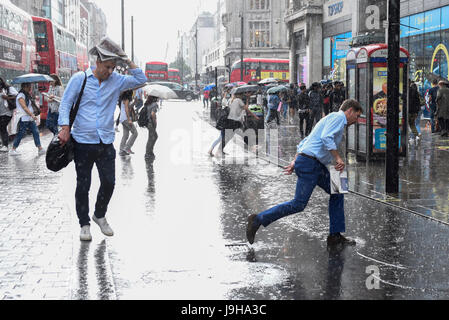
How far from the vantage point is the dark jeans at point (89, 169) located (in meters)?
6.39

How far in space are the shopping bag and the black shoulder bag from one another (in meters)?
2.41

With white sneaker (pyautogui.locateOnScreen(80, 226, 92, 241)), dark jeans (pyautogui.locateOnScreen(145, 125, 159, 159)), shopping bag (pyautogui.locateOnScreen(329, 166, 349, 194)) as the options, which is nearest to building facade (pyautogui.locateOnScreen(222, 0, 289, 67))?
dark jeans (pyautogui.locateOnScreen(145, 125, 159, 159))

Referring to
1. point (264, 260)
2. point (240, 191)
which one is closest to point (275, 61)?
point (240, 191)

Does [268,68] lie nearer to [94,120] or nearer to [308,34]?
[308,34]

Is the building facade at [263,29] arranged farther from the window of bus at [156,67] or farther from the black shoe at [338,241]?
the black shoe at [338,241]

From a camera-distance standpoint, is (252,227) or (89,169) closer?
(252,227)

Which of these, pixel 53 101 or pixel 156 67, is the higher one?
pixel 156 67

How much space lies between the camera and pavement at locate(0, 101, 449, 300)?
490 centimetres

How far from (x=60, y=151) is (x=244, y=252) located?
1.92 m

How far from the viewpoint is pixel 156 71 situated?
7406 cm

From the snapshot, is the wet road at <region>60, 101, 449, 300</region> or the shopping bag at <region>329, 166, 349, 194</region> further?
the shopping bag at <region>329, 166, 349, 194</region>

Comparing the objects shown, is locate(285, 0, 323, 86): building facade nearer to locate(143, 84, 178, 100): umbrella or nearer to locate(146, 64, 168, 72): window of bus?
locate(143, 84, 178, 100): umbrella

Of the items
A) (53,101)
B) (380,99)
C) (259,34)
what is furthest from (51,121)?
(259,34)
